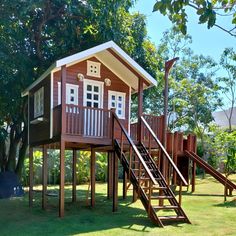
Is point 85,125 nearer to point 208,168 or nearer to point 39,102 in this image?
point 39,102

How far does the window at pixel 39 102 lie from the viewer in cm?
1222

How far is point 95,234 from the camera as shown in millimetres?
8156

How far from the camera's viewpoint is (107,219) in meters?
9.98

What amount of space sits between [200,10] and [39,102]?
994 centimetres

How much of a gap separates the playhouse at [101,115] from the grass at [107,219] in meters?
0.57

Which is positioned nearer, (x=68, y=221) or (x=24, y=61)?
(x=68, y=221)

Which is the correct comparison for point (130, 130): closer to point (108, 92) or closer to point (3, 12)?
point (108, 92)

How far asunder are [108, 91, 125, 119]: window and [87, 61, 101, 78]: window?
0.78 meters

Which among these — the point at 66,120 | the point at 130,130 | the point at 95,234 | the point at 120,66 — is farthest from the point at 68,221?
the point at 120,66

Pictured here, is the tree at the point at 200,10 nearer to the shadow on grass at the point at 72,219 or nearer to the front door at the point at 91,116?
the shadow on grass at the point at 72,219

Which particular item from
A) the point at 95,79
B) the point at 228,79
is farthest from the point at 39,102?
the point at 228,79

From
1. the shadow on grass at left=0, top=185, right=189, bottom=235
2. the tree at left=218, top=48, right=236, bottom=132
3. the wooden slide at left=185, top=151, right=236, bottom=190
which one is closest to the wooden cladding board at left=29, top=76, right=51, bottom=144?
the shadow on grass at left=0, top=185, right=189, bottom=235

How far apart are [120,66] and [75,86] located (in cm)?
165

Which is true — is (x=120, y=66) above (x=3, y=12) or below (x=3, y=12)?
below
